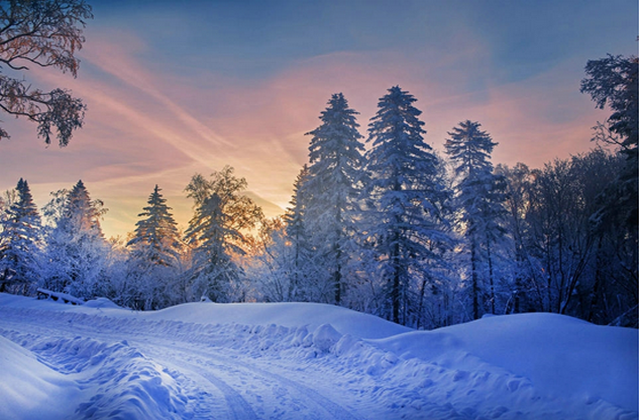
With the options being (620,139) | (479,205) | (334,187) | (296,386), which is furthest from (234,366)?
(479,205)

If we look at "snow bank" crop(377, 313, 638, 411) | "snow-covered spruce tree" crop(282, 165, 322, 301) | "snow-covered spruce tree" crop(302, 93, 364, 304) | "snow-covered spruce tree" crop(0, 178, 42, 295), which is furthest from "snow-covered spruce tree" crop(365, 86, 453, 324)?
"snow-covered spruce tree" crop(0, 178, 42, 295)

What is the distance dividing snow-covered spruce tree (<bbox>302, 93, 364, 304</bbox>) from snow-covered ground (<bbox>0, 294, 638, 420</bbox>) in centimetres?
943

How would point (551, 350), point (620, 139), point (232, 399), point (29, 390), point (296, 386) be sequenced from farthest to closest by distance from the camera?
point (620, 139)
point (296, 386)
point (551, 350)
point (232, 399)
point (29, 390)

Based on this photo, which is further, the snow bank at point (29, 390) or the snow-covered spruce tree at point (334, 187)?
the snow-covered spruce tree at point (334, 187)

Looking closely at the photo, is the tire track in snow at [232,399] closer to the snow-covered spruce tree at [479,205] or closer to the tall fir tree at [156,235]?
the snow-covered spruce tree at [479,205]

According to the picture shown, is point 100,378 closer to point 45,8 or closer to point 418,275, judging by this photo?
point 45,8

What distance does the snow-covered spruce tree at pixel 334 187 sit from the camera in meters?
19.9

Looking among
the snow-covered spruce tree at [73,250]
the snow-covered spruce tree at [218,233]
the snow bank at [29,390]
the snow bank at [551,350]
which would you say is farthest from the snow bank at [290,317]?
the snow-covered spruce tree at [73,250]

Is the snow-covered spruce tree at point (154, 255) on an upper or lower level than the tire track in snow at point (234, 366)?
upper

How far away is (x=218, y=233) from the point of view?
2697 centimetres

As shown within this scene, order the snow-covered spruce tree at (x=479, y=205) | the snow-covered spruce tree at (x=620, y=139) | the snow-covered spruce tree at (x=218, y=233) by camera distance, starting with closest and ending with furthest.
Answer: the snow-covered spruce tree at (x=620, y=139)
the snow-covered spruce tree at (x=479, y=205)
the snow-covered spruce tree at (x=218, y=233)

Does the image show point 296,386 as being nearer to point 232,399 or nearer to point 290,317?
point 232,399

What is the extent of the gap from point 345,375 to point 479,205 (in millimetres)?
17347

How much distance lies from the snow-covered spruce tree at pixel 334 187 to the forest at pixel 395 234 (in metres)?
0.09
